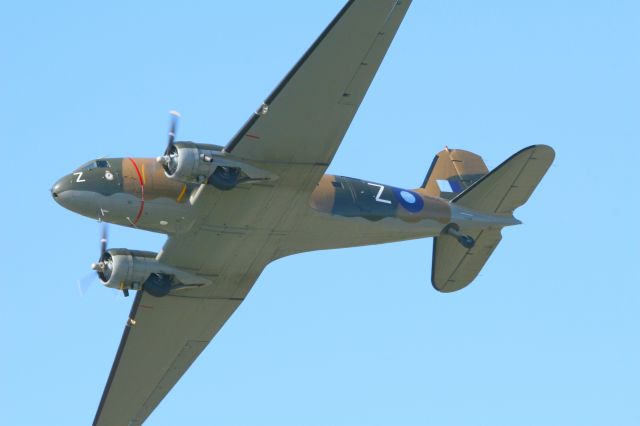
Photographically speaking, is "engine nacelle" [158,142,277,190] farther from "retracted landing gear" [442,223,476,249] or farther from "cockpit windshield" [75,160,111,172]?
"retracted landing gear" [442,223,476,249]

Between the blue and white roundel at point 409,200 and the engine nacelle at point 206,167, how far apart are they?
6.12 metres

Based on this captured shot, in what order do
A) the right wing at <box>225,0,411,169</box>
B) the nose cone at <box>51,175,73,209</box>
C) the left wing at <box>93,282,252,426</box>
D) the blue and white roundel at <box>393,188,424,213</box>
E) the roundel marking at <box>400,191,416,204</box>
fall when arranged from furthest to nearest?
1. the left wing at <box>93,282,252,426</box>
2. the roundel marking at <box>400,191,416,204</box>
3. the blue and white roundel at <box>393,188,424,213</box>
4. the nose cone at <box>51,175,73,209</box>
5. the right wing at <box>225,0,411,169</box>

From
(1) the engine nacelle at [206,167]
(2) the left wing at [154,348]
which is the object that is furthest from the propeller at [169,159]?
(2) the left wing at [154,348]

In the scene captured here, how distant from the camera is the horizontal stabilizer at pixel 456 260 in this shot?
4241 centimetres

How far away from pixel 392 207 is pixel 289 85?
688 cm

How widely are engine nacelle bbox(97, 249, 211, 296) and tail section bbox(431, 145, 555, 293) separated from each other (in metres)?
9.04

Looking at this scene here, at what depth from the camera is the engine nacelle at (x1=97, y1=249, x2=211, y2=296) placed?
1486 inches

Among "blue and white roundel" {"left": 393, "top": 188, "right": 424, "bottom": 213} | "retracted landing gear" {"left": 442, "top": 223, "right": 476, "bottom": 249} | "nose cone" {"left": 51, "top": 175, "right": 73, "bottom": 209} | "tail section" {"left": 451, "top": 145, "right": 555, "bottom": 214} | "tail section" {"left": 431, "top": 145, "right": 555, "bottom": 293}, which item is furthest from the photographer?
"retracted landing gear" {"left": 442, "top": 223, "right": 476, "bottom": 249}

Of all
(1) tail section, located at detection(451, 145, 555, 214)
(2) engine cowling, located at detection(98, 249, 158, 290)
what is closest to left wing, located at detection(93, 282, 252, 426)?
(2) engine cowling, located at detection(98, 249, 158, 290)

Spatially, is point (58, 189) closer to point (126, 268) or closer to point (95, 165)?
point (95, 165)

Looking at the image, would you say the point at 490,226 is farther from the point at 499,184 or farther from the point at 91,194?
the point at 91,194

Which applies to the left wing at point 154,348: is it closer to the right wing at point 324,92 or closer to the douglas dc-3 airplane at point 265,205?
the douglas dc-3 airplane at point 265,205

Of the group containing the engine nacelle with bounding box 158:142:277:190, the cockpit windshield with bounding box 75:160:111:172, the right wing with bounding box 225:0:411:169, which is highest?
the right wing with bounding box 225:0:411:169

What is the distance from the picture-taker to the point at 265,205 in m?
36.7
